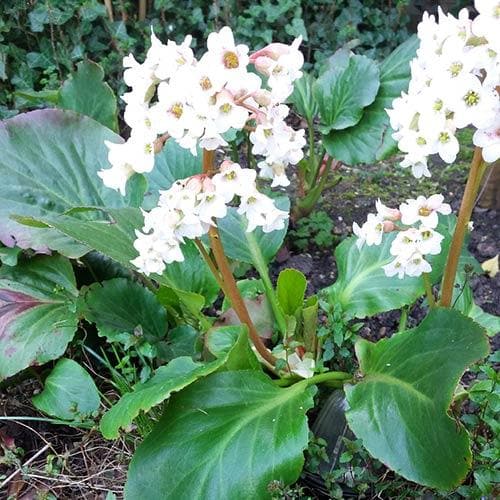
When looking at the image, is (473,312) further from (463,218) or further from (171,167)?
(171,167)

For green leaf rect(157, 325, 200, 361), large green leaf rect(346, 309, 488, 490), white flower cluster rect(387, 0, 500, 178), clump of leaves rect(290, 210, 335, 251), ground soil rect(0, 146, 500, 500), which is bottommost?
ground soil rect(0, 146, 500, 500)

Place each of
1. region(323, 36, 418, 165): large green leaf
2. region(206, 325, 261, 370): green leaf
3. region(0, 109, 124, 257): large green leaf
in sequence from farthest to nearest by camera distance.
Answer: region(323, 36, 418, 165): large green leaf
region(0, 109, 124, 257): large green leaf
region(206, 325, 261, 370): green leaf

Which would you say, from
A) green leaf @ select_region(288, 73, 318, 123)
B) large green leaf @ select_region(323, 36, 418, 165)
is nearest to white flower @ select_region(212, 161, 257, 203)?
large green leaf @ select_region(323, 36, 418, 165)

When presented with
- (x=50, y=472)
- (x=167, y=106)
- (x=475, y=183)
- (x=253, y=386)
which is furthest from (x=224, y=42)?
(x=50, y=472)

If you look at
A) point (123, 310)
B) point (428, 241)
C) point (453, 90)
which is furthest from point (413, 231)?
point (123, 310)

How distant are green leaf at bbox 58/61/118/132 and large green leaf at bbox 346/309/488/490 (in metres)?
0.93

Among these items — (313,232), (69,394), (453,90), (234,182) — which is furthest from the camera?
(313,232)

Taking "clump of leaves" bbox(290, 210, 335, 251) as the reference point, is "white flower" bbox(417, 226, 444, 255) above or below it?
above

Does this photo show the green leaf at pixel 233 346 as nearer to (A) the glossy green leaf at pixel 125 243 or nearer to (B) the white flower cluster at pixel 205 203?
(A) the glossy green leaf at pixel 125 243

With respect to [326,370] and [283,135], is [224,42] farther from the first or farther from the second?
[326,370]

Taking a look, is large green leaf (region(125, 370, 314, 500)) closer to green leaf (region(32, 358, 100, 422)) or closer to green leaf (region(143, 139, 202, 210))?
green leaf (region(32, 358, 100, 422))

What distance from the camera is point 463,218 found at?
108 cm

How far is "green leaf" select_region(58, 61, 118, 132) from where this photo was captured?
5.54 ft

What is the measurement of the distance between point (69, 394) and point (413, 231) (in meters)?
0.73
